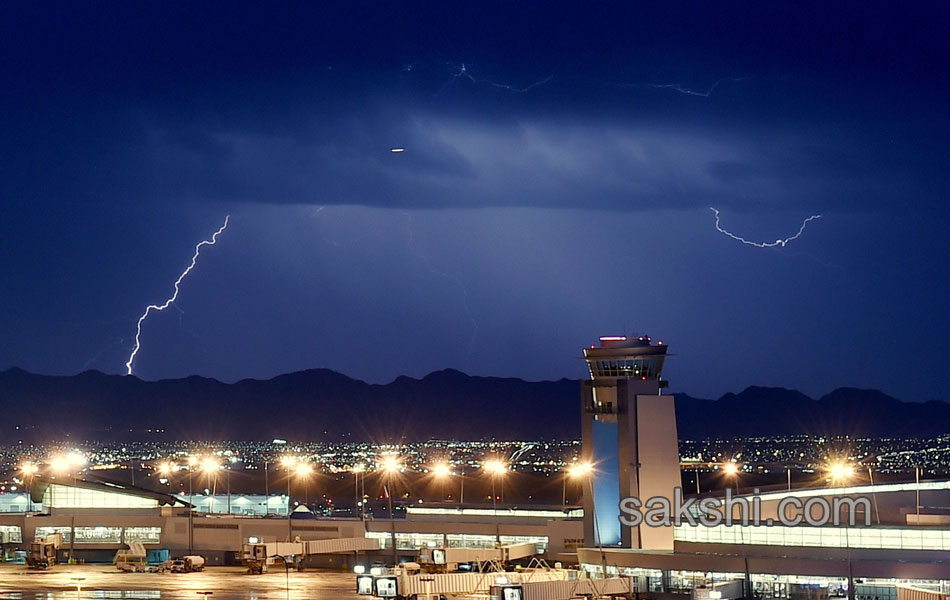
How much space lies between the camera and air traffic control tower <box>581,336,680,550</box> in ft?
253

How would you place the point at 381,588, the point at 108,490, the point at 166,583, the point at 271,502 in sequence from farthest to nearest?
the point at 271,502 → the point at 108,490 → the point at 166,583 → the point at 381,588

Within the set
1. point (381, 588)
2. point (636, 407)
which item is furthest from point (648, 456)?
point (381, 588)

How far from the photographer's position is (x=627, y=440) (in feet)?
253

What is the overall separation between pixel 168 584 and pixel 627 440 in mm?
27508

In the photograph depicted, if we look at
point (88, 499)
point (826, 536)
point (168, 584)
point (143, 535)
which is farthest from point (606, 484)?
point (88, 499)

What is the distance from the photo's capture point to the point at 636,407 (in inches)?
3044

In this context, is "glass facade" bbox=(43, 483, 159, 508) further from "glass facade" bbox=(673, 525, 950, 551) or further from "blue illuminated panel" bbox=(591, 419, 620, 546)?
"glass facade" bbox=(673, 525, 950, 551)

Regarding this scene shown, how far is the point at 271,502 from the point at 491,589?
58177mm

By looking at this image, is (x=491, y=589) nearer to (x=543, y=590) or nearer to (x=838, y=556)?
(x=543, y=590)

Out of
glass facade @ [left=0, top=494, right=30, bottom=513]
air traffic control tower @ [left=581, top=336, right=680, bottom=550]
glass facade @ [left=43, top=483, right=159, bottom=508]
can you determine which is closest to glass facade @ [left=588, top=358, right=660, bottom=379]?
air traffic control tower @ [left=581, top=336, right=680, bottom=550]

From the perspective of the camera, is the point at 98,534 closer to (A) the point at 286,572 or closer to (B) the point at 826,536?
(A) the point at 286,572

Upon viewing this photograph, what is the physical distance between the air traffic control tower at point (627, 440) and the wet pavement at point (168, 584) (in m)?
14.0

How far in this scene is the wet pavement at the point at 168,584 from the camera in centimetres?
7581

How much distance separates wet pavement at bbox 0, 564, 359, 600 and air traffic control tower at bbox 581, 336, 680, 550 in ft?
45.8
